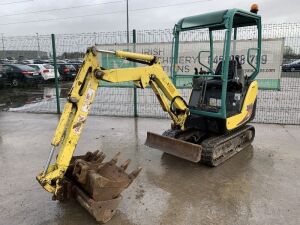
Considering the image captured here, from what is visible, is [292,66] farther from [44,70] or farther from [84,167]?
[44,70]

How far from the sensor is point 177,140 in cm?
519

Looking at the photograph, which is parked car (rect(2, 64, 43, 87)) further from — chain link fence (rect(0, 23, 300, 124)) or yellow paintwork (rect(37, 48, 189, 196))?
yellow paintwork (rect(37, 48, 189, 196))

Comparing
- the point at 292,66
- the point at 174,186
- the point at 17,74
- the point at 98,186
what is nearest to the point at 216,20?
the point at 174,186

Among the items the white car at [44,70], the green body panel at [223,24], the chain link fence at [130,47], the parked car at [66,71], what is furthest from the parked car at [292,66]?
the parked car at [66,71]

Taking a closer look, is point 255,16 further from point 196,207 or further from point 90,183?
point 90,183

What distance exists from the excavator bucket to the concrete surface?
24cm

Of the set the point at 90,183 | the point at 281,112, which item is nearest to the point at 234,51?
the point at 281,112

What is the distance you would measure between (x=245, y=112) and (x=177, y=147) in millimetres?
1551

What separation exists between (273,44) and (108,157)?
194 inches

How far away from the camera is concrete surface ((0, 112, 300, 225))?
3729mm

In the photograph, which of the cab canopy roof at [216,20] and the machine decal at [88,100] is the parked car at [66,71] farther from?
the machine decal at [88,100]

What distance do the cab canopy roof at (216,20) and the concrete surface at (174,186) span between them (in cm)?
244

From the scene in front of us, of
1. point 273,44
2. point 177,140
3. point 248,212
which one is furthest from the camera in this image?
point 273,44

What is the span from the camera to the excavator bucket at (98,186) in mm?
3404
